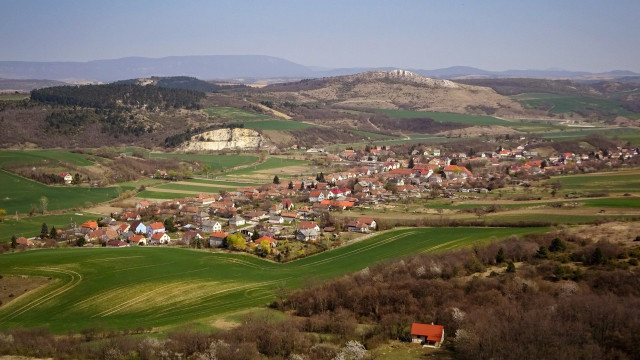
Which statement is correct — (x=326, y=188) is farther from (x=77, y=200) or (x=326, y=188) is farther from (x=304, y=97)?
(x=304, y=97)

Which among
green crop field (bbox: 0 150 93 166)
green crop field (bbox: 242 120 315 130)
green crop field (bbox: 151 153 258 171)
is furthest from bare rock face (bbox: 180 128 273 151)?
green crop field (bbox: 0 150 93 166)

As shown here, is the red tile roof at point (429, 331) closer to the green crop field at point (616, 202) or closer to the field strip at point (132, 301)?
the field strip at point (132, 301)

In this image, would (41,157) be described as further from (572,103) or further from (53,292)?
(572,103)

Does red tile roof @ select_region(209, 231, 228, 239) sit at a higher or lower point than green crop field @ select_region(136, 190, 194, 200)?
higher

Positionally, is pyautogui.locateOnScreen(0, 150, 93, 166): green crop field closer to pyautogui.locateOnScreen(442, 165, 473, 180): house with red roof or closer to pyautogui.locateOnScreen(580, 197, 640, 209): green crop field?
pyautogui.locateOnScreen(442, 165, 473, 180): house with red roof

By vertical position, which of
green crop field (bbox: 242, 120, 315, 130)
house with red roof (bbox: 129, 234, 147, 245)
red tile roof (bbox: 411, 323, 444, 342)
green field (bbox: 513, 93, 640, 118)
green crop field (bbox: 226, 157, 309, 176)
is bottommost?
house with red roof (bbox: 129, 234, 147, 245)

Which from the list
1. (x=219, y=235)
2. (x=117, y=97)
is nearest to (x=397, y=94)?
(x=117, y=97)
